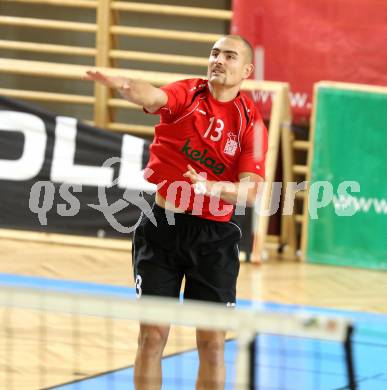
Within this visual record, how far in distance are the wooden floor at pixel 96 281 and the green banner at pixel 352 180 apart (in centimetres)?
21

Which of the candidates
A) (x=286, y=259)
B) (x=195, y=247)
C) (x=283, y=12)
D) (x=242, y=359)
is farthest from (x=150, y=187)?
(x=242, y=359)

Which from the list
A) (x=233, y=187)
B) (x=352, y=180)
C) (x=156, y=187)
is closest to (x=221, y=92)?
(x=233, y=187)

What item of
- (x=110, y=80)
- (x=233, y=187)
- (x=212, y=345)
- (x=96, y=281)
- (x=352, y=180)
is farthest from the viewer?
(x=352, y=180)

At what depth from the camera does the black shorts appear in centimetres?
499

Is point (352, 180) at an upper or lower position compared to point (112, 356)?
upper

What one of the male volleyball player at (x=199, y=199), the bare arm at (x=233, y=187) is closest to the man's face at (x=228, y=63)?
the male volleyball player at (x=199, y=199)

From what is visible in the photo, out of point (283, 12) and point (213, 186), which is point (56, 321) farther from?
point (283, 12)

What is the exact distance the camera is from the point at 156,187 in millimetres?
8055

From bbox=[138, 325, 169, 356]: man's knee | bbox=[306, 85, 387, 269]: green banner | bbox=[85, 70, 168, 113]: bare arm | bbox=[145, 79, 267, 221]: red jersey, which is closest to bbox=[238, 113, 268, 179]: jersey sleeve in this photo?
bbox=[145, 79, 267, 221]: red jersey

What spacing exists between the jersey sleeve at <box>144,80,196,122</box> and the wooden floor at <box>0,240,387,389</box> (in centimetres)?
177

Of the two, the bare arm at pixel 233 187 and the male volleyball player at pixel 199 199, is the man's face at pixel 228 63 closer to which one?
the male volleyball player at pixel 199 199

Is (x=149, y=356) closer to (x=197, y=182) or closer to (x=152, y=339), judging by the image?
(x=152, y=339)

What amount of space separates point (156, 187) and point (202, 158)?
3.07 meters

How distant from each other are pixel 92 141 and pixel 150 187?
2.35 feet
